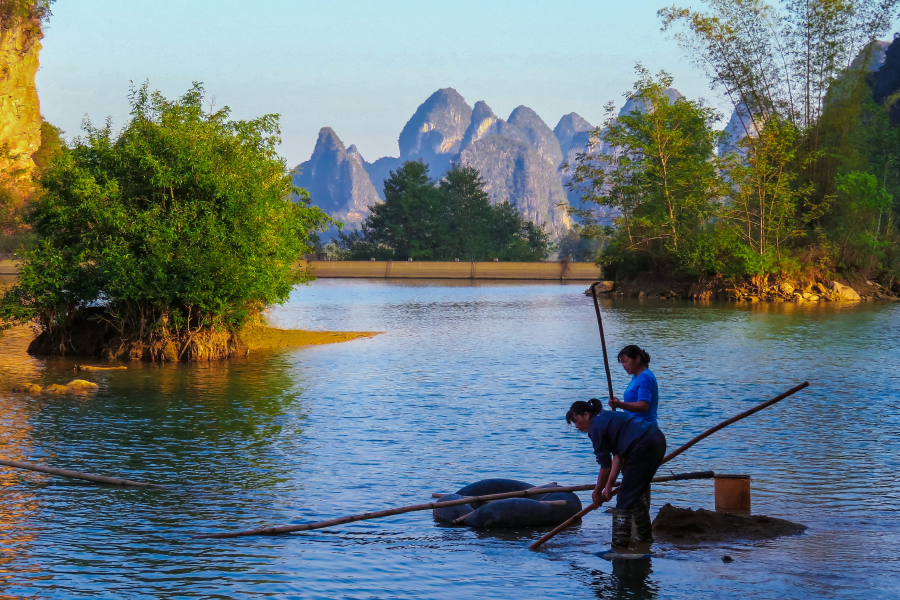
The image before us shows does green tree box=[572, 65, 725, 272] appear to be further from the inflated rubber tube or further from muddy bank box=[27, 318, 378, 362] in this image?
the inflated rubber tube

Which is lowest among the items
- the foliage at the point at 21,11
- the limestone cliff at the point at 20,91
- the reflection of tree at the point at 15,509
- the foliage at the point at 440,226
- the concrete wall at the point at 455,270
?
the reflection of tree at the point at 15,509

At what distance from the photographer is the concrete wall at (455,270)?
96.8m

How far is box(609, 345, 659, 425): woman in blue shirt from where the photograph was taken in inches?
355

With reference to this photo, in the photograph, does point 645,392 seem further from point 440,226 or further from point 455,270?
point 440,226

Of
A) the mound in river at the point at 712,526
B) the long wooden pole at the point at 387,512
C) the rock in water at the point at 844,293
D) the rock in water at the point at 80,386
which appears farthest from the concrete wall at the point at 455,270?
the long wooden pole at the point at 387,512

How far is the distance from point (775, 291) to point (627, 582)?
52704 mm

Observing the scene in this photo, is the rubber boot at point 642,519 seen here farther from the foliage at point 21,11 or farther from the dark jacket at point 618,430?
the foliage at point 21,11

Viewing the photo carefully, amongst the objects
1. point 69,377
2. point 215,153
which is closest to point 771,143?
point 215,153

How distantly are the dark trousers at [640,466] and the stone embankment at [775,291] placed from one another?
46.9 m

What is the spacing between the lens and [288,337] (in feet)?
108

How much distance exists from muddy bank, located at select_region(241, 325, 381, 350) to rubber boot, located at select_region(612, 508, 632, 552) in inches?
752

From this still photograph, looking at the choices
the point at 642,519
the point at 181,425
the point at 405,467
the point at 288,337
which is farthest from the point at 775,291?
the point at 642,519

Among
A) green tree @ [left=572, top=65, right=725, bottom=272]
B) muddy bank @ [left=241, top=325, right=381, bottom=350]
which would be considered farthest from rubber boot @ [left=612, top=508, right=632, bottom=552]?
green tree @ [left=572, top=65, right=725, bottom=272]

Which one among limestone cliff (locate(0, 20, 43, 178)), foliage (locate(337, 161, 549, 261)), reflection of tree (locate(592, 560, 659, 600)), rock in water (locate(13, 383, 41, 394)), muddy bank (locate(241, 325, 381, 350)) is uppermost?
limestone cliff (locate(0, 20, 43, 178))
